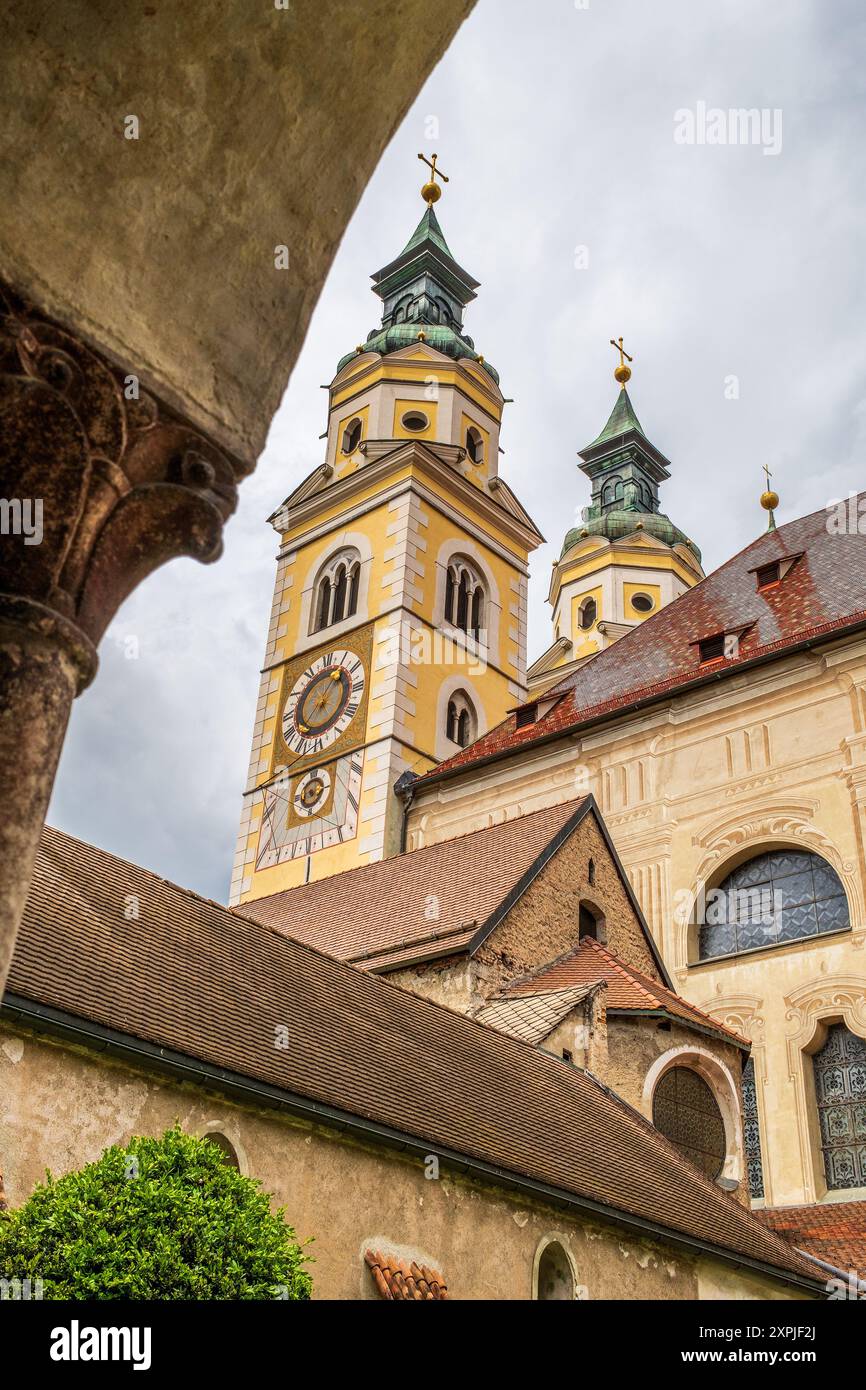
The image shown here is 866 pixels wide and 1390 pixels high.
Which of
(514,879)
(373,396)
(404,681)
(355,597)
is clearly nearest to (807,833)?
(514,879)

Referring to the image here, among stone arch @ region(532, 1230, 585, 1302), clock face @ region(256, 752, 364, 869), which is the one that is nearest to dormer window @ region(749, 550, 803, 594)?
clock face @ region(256, 752, 364, 869)

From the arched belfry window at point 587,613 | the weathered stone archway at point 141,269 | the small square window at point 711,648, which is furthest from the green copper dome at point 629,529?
the weathered stone archway at point 141,269

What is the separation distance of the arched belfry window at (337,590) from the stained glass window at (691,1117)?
1806 cm

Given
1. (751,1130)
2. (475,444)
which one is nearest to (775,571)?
(751,1130)

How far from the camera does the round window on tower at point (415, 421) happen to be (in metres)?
35.0

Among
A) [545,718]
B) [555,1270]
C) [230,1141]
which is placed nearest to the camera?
[230,1141]

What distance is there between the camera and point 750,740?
19.7 metres

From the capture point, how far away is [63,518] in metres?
2.92

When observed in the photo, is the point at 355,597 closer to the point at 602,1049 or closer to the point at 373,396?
the point at 373,396

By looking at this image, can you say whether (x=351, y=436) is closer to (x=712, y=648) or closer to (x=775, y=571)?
(x=775, y=571)

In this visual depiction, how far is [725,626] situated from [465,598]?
11.0 m

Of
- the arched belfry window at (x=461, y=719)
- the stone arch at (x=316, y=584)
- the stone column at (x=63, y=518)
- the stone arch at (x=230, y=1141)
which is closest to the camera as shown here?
the stone column at (x=63, y=518)

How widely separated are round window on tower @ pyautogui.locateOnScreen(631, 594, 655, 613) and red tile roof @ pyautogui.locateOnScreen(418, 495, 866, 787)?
21758mm

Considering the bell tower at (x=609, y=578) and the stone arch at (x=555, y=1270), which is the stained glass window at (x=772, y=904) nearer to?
the stone arch at (x=555, y=1270)
